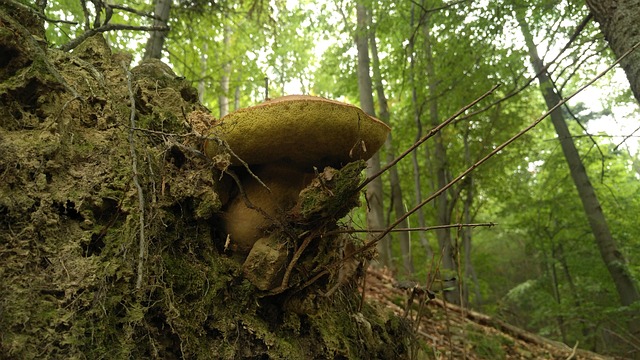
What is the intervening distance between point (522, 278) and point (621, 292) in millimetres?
12156

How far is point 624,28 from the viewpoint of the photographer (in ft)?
7.95

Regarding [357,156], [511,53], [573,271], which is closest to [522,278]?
[573,271]

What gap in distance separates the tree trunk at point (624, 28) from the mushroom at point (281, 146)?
1.82 m

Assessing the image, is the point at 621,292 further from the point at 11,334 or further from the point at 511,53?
the point at 11,334

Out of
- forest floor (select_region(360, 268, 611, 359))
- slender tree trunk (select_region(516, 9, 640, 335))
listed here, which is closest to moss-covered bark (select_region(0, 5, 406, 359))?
forest floor (select_region(360, 268, 611, 359))

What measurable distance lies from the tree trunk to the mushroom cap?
1.82 metres

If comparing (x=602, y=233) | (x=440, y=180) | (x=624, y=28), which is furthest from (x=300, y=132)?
(x=602, y=233)

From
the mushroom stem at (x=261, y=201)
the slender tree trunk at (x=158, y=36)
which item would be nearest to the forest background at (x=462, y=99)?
the slender tree trunk at (x=158, y=36)

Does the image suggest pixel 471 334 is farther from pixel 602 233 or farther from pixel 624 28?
pixel 602 233

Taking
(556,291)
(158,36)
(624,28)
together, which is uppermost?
(158,36)

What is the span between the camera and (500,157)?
8.08 metres

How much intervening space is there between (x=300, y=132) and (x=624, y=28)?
2.31 meters

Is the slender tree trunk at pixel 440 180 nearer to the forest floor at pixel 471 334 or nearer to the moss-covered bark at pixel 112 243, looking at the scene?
the forest floor at pixel 471 334

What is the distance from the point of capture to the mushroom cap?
153 cm
